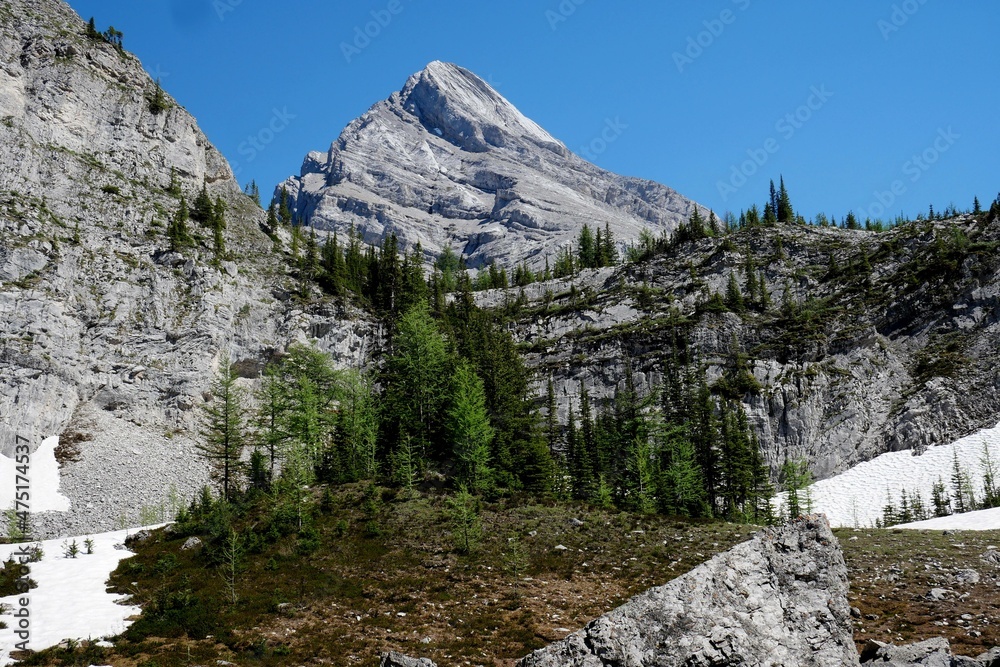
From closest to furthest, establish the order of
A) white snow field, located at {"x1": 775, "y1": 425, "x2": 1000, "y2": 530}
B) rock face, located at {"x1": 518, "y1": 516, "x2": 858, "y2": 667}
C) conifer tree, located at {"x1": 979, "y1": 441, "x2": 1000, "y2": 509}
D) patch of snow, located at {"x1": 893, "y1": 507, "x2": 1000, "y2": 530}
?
1. rock face, located at {"x1": 518, "y1": 516, "x2": 858, "y2": 667}
2. patch of snow, located at {"x1": 893, "y1": 507, "x2": 1000, "y2": 530}
3. conifer tree, located at {"x1": 979, "y1": 441, "x2": 1000, "y2": 509}
4. white snow field, located at {"x1": 775, "y1": 425, "x2": 1000, "y2": 530}

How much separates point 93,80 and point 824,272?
129 m

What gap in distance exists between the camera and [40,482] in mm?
63062

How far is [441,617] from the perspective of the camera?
27094 millimetres

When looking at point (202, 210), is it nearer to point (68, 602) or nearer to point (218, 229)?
point (218, 229)

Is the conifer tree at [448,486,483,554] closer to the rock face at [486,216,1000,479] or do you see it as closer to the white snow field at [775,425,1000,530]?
the white snow field at [775,425,1000,530]

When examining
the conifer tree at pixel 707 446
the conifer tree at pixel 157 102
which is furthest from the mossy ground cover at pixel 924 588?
the conifer tree at pixel 157 102

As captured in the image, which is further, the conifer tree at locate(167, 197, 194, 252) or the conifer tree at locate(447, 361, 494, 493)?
the conifer tree at locate(167, 197, 194, 252)

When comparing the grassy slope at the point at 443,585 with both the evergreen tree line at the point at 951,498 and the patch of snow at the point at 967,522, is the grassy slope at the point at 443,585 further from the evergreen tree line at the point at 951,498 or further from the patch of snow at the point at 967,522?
the evergreen tree line at the point at 951,498

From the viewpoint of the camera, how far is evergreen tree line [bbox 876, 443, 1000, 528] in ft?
210

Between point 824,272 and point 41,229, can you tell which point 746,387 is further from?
point 41,229

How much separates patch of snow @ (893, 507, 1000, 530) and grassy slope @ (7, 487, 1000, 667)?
503 inches

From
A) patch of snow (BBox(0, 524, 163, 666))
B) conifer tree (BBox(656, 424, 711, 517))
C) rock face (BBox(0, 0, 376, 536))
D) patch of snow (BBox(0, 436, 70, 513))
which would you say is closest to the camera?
patch of snow (BBox(0, 524, 163, 666))

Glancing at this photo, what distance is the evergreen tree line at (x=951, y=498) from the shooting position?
64.0 m

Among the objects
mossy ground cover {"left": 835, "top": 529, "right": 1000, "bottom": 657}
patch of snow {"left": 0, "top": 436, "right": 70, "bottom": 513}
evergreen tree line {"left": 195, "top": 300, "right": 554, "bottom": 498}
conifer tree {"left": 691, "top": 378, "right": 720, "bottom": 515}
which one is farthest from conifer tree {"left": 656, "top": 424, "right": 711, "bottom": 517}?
patch of snow {"left": 0, "top": 436, "right": 70, "bottom": 513}
